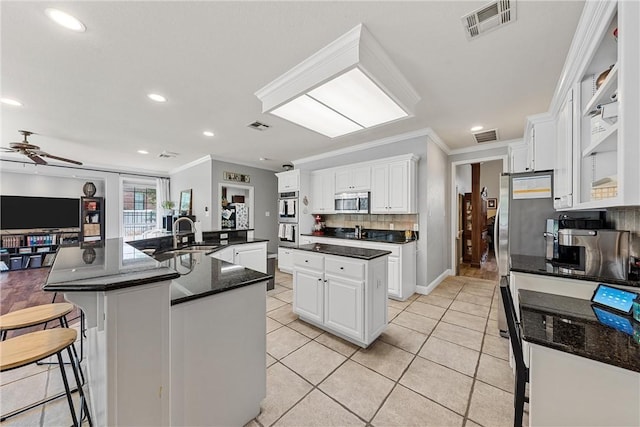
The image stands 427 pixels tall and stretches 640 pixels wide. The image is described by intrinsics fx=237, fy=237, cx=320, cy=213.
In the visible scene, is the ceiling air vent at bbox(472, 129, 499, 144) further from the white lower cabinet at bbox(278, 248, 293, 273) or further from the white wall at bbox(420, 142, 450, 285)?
the white lower cabinet at bbox(278, 248, 293, 273)

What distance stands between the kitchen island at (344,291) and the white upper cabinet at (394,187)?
1678 mm

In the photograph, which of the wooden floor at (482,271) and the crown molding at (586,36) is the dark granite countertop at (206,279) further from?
the wooden floor at (482,271)

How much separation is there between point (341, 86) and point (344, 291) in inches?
74.6

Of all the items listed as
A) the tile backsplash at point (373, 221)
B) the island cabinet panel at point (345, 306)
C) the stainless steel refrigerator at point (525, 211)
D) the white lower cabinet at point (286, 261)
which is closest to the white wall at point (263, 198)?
the white lower cabinet at point (286, 261)

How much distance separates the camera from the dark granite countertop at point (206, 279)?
49.3 inches

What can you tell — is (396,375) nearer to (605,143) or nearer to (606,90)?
(605,143)

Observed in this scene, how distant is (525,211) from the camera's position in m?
2.31

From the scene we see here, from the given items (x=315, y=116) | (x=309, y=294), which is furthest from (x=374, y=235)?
(x=315, y=116)

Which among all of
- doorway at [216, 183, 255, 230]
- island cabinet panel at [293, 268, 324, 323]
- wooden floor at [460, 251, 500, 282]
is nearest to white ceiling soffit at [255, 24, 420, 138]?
island cabinet panel at [293, 268, 324, 323]

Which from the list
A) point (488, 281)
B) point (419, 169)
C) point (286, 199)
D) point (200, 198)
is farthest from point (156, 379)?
point (200, 198)

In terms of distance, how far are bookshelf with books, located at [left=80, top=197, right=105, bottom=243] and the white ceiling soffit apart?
6.99 metres

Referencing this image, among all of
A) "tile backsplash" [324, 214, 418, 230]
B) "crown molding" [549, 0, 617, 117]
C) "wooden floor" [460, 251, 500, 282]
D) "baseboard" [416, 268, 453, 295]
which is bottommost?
"wooden floor" [460, 251, 500, 282]

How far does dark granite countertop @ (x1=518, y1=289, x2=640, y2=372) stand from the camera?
857 mm

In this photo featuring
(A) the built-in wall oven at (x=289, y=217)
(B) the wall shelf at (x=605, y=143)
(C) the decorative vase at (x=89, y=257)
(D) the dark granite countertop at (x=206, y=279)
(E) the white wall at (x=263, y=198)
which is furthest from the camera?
(E) the white wall at (x=263, y=198)
